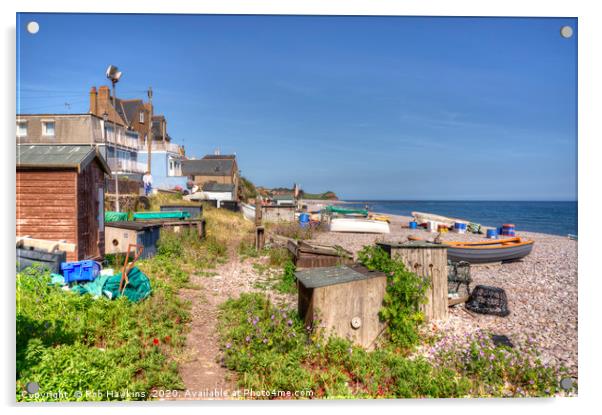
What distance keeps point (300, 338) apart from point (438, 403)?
205 centimetres

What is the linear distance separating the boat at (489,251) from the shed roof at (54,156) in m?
10.5

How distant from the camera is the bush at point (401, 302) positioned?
6.22 meters

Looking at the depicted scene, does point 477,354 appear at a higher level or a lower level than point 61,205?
lower

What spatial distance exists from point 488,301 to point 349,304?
12.4 feet

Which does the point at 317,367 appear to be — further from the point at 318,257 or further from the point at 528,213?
the point at 528,213

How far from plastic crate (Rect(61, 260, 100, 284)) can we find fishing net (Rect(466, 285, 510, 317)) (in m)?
7.96

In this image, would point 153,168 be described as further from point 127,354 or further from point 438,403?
point 438,403

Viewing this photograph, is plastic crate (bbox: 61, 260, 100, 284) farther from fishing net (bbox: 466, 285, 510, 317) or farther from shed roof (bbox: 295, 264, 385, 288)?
fishing net (bbox: 466, 285, 510, 317)

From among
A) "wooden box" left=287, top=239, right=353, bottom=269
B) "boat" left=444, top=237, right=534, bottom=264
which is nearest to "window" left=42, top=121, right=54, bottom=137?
"wooden box" left=287, top=239, right=353, bottom=269

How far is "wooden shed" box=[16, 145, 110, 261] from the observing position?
28.2 ft

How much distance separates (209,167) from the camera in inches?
1921

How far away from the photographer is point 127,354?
5.45 meters

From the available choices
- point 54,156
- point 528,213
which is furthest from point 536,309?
point 54,156
